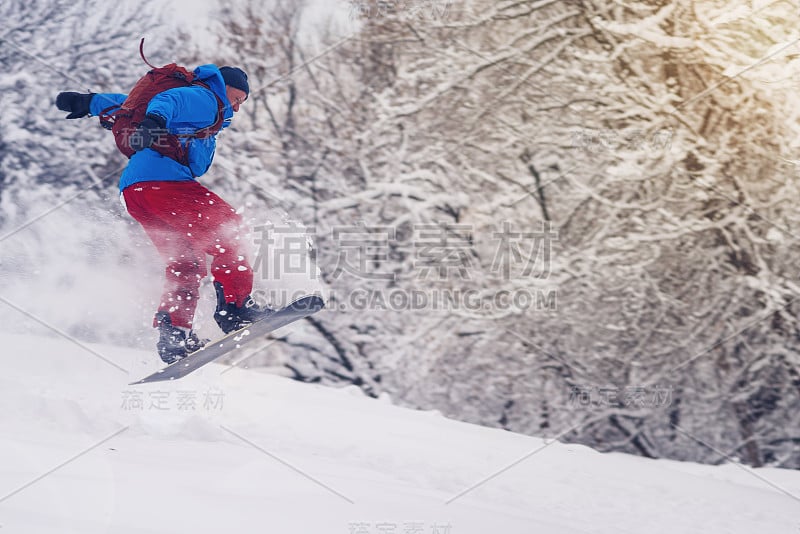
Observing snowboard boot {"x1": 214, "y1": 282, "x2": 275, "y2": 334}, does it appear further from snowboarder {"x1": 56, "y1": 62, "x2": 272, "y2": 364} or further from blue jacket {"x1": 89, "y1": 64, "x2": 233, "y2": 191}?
blue jacket {"x1": 89, "y1": 64, "x2": 233, "y2": 191}

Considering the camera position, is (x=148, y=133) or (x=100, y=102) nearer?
(x=148, y=133)

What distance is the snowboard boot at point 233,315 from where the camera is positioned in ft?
10.1

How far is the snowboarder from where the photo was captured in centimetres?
292

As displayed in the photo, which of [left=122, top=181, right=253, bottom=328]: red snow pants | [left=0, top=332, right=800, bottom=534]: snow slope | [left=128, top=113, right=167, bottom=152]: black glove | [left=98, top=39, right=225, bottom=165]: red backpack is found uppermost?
[left=98, top=39, right=225, bottom=165]: red backpack

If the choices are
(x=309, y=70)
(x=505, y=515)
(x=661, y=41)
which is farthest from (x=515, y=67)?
(x=505, y=515)

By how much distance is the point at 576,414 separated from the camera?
19.4 feet

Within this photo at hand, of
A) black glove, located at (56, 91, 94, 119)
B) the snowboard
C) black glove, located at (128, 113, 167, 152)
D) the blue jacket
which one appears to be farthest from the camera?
the snowboard

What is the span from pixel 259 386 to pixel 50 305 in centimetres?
187

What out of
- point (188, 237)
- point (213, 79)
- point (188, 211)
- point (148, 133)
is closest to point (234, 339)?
point (188, 237)

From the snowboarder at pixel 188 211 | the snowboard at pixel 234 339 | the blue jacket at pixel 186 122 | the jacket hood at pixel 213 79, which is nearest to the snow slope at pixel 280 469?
the snowboard at pixel 234 339

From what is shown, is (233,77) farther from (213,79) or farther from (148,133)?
(148,133)

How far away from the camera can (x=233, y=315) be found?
3.07 m

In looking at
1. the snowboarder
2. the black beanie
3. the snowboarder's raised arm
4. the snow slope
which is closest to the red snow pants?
the snowboarder

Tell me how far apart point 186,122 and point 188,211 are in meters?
0.39
